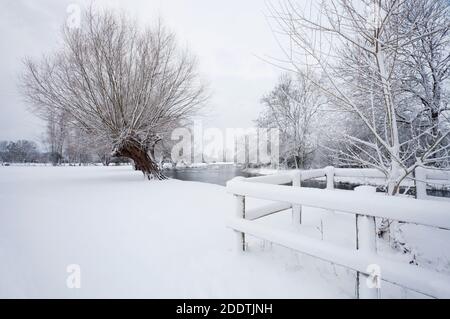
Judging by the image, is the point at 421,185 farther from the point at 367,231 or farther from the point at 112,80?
the point at 112,80

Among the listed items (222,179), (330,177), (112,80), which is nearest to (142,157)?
(112,80)

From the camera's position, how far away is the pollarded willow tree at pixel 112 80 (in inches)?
470

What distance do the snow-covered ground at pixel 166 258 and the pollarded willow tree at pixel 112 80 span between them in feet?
25.9

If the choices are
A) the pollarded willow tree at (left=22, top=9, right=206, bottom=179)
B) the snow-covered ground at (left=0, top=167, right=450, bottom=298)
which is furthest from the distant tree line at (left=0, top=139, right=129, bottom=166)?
the snow-covered ground at (left=0, top=167, right=450, bottom=298)

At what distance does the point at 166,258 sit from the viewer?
3.24 m

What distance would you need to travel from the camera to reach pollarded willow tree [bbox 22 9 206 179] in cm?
1195

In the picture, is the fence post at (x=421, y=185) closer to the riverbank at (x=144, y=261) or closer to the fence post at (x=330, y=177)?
the fence post at (x=330, y=177)

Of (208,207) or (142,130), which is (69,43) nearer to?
(142,130)


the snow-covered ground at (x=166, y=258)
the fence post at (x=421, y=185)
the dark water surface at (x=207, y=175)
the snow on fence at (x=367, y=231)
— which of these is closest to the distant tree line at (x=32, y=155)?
the dark water surface at (x=207, y=175)

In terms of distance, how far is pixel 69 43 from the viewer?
38.9 ft

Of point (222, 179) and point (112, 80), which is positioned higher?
point (112, 80)

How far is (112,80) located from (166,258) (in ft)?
38.9

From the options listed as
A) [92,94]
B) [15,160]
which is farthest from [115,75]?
[15,160]

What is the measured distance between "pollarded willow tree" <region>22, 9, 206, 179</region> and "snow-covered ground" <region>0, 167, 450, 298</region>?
791 cm
